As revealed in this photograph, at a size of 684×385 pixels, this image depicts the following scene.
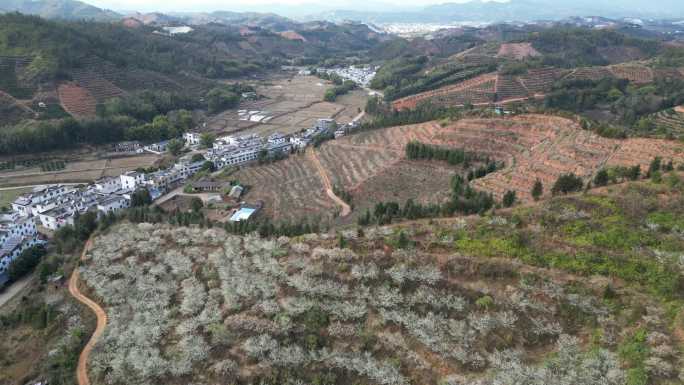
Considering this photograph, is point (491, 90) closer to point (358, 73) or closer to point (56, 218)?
point (358, 73)

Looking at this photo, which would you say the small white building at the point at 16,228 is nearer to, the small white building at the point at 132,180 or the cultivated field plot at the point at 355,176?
the small white building at the point at 132,180

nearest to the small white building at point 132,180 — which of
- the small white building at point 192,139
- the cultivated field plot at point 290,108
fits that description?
the small white building at point 192,139

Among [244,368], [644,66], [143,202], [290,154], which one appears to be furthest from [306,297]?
[644,66]

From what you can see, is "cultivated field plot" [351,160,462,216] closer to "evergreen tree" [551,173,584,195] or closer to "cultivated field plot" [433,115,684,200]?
"cultivated field plot" [433,115,684,200]

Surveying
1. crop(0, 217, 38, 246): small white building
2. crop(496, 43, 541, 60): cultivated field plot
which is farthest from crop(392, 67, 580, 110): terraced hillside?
crop(0, 217, 38, 246): small white building

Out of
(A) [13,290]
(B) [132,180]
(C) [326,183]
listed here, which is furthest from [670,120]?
(A) [13,290]

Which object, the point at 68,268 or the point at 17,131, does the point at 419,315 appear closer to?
the point at 68,268
